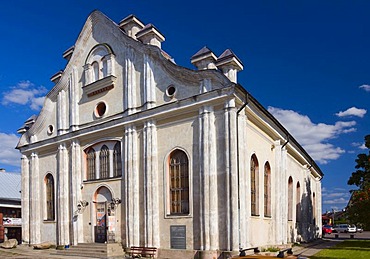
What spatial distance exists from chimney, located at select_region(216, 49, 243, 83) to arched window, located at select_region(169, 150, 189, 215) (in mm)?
4754

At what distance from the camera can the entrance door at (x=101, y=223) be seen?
23.6 meters

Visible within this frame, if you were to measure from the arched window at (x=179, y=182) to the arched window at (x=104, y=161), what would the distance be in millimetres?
5329

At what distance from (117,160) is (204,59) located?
838 centimetres

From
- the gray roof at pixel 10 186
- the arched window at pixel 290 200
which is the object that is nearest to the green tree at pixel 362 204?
the arched window at pixel 290 200

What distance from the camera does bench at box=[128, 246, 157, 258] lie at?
2003cm

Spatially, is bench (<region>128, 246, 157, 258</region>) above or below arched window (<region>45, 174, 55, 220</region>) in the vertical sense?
below

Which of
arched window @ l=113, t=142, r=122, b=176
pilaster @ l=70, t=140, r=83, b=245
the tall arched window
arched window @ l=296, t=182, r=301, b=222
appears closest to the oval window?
pilaster @ l=70, t=140, r=83, b=245

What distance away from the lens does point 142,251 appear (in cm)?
2036

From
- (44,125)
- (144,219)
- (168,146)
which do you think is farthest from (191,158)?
(44,125)

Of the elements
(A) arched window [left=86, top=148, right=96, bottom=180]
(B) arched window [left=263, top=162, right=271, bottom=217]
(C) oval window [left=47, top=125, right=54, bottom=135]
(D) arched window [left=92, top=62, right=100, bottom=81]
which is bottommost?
(B) arched window [left=263, top=162, right=271, bottom=217]

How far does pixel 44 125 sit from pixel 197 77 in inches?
577

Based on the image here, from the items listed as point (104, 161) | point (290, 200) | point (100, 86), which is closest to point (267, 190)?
point (290, 200)

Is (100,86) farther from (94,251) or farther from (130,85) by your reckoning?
(94,251)

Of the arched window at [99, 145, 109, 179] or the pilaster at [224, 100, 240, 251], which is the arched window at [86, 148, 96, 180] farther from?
the pilaster at [224, 100, 240, 251]
